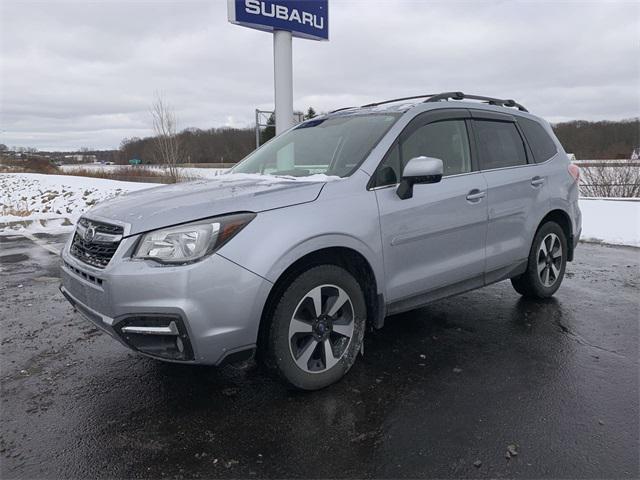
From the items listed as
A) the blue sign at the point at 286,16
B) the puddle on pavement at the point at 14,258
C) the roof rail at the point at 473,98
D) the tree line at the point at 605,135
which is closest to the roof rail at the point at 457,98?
the roof rail at the point at 473,98

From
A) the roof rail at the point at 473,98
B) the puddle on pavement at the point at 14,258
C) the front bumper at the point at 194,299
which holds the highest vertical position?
the roof rail at the point at 473,98

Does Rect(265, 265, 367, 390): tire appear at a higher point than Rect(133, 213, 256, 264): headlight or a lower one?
lower

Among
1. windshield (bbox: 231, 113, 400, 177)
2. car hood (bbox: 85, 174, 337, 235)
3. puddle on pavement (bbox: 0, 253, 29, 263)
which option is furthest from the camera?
puddle on pavement (bbox: 0, 253, 29, 263)

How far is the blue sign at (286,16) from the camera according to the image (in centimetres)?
779

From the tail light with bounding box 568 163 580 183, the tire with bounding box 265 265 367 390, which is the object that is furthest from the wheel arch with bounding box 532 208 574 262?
the tire with bounding box 265 265 367 390

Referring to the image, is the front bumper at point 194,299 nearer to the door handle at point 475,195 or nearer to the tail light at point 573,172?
the door handle at point 475,195

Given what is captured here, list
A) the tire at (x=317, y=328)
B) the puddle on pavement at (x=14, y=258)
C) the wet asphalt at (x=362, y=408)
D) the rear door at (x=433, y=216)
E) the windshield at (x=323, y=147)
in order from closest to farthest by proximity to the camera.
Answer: the wet asphalt at (x=362, y=408), the tire at (x=317, y=328), the rear door at (x=433, y=216), the windshield at (x=323, y=147), the puddle on pavement at (x=14, y=258)

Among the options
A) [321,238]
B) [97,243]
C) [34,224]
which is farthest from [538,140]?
[34,224]

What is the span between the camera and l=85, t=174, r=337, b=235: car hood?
268 cm

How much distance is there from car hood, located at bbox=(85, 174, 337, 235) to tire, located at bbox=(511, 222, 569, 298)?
2.53 metres

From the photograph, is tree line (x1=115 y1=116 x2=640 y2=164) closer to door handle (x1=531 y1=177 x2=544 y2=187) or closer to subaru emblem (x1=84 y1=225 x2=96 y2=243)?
door handle (x1=531 y1=177 x2=544 y2=187)

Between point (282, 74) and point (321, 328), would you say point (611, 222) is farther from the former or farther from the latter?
point (321, 328)

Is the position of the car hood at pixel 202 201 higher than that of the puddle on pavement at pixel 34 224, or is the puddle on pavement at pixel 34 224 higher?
the car hood at pixel 202 201

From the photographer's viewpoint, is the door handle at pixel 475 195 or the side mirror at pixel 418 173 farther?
the door handle at pixel 475 195
